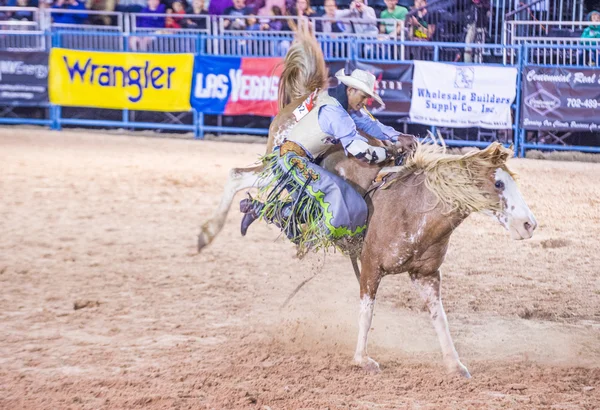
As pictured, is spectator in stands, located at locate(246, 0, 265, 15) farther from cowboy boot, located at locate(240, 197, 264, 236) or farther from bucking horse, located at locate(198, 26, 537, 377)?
bucking horse, located at locate(198, 26, 537, 377)

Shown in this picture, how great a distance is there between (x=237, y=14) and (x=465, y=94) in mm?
4743

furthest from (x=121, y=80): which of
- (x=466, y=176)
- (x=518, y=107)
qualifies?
(x=466, y=176)

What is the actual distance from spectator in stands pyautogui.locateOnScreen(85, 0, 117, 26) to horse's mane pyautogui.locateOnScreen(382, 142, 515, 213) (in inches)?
506

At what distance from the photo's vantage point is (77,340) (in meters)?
5.25

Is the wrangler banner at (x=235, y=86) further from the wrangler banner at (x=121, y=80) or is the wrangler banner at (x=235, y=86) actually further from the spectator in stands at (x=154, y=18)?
the spectator in stands at (x=154, y=18)

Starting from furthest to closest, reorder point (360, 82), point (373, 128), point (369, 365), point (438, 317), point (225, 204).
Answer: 1. point (225, 204)
2. point (373, 128)
3. point (360, 82)
4. point (438, 317)
5. point (369, 365)

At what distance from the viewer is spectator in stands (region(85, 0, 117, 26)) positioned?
16.4m

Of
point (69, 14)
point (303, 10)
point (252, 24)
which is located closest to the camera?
point (303, 10)

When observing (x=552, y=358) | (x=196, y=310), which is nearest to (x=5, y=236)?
(x=196, y=310)

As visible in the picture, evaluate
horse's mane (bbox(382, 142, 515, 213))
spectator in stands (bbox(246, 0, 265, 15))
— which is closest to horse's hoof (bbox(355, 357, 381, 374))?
horse's mane (bbox(382, 142, 515, 213))

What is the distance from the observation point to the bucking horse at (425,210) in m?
4.60

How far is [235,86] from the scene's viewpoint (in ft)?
49.6

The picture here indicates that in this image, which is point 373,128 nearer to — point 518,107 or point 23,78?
point 518,107

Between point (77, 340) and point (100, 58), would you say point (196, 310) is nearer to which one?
point (77, 340)
